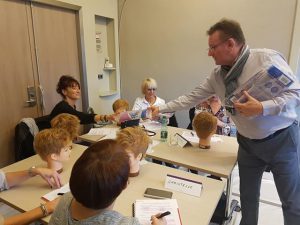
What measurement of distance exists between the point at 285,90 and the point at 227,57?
0.39m

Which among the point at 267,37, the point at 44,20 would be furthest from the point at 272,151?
the point at 44,20

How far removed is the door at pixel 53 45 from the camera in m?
2.76

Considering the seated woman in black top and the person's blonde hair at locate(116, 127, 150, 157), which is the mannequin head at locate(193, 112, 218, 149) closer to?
the person's blonde hair at locate(116, 127, 150, 157)

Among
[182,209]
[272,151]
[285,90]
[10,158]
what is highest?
[285,90]

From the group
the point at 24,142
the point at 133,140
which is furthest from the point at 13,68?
the point at 133,140

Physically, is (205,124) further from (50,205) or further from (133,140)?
(50,205)

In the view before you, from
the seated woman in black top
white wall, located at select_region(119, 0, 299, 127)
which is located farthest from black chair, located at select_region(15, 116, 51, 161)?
white wall, located at select_region(119, 0, 299, 127)

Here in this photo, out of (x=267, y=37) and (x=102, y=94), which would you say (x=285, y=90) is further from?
(x=102, y=94)

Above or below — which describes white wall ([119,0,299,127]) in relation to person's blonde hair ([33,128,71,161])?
above

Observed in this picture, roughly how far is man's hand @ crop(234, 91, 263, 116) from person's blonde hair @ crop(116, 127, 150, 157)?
1.97 ft

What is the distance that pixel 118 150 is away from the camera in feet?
2.54

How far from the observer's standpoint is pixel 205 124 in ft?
5.74

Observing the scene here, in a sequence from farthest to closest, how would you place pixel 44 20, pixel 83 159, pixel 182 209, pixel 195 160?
pixel 44 20, pixel 195 160, pixel 182 209, pixel 83 159

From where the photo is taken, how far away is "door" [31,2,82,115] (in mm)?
2764
